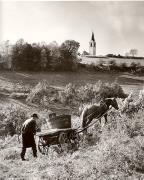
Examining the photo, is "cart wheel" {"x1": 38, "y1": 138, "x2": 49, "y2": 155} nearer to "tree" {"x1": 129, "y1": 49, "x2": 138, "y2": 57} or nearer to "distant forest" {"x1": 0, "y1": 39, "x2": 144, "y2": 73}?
"distant forest" {"x1": 0, "y1": 39, "x2": 144, "y2": 73}

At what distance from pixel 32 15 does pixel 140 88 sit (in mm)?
2482

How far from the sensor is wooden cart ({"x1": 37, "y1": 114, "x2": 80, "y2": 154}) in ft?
21.5

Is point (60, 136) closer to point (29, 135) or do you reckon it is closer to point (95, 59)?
point (29, 135)

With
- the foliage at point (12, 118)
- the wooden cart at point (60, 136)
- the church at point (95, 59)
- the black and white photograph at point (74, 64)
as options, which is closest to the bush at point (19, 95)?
the black and white photograph at point (74, 64)

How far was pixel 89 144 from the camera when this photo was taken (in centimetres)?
678

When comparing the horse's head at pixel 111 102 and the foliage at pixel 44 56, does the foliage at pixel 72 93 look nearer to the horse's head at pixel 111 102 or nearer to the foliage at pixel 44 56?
the horse's head at pixel 111 102

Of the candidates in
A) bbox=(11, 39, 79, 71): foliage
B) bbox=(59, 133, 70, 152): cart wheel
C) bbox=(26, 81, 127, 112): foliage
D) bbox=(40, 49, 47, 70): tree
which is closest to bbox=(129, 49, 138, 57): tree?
bbox=(26, 81, 127, 112): foliage

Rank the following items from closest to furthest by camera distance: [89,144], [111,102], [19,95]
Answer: [89,144] → [19,95] → [111,102]

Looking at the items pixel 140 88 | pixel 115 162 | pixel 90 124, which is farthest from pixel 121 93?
pixel 115 162

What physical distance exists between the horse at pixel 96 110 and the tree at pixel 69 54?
866 millimetres

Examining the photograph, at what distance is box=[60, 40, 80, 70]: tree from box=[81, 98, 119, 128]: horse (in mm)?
866

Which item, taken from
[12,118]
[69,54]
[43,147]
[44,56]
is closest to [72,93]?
[69,54]

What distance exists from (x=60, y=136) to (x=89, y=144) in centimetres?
56

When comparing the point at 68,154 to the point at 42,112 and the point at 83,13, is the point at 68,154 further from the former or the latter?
the point at 83,13
